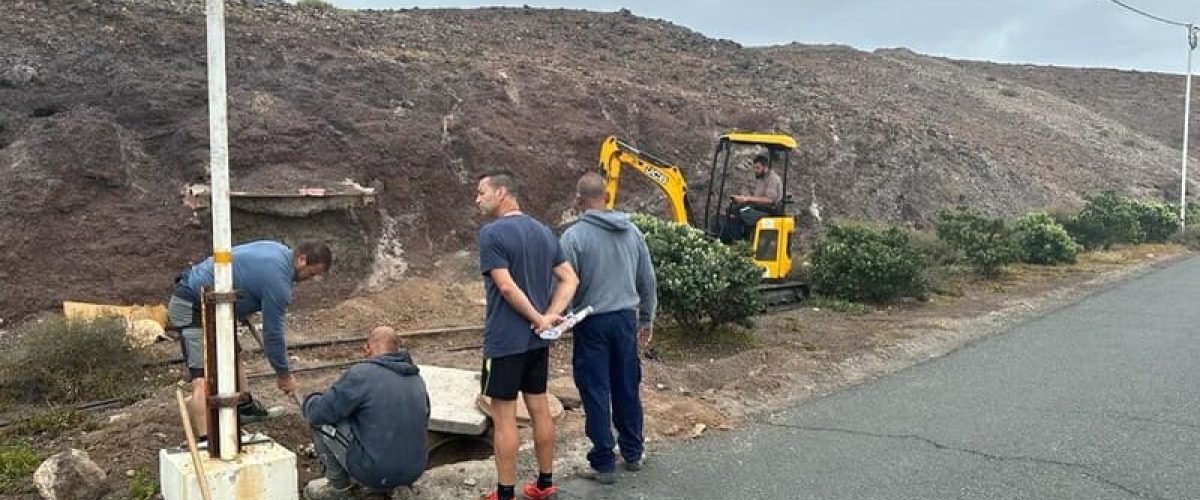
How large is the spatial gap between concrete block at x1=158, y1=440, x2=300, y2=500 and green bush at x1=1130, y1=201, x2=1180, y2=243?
26880mm

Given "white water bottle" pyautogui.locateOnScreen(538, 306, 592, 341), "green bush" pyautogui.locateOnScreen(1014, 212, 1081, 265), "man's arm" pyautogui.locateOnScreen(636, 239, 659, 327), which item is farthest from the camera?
"green bush" pyautogui.locateOnScreen(1014, 212, 1081, 265)

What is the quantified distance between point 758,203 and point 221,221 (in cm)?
972

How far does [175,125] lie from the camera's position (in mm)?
13539

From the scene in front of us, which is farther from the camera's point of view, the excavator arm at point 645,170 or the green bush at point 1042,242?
the green bush at point 1042,242

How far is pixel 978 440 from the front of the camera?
6984 mm

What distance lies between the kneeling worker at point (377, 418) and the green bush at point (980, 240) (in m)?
14.1

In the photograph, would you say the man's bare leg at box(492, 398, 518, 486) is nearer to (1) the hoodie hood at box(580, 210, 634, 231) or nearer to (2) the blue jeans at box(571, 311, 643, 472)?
(2) the blue jeans at box(571, 311, 643, 472)

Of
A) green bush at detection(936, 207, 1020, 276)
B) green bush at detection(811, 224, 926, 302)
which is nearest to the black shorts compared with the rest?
green bush at detection(811, 224, 926, 302)

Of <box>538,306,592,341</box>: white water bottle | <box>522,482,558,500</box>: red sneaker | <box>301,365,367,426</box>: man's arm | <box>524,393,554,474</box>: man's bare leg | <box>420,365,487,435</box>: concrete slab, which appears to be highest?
<box>538,306,592,341</box>: white water bottle

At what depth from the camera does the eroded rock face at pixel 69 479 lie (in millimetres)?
5285

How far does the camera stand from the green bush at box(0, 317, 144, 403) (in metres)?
7.70

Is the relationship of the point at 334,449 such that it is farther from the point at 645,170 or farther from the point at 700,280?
the point at 645,170

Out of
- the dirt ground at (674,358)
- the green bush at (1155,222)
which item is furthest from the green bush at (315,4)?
the green bush at (1155,222)

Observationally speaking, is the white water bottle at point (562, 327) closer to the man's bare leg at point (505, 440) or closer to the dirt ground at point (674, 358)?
the man's bare leg at point (505, 440)
